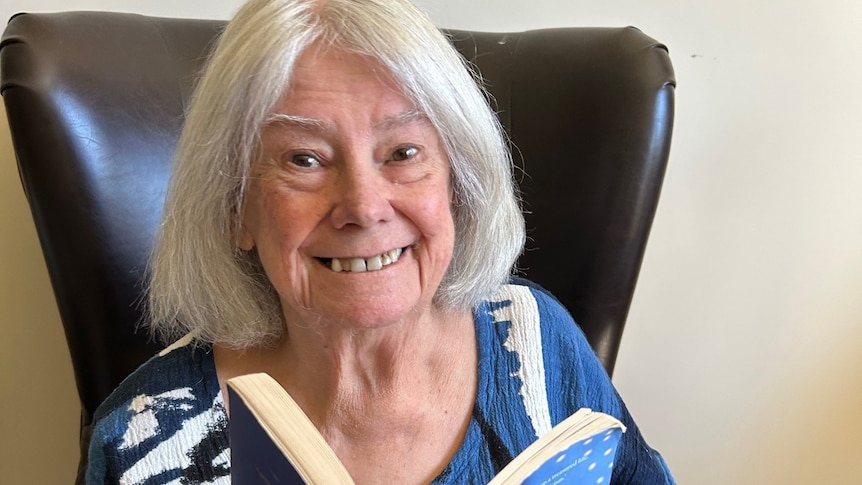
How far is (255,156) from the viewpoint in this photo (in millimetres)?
794

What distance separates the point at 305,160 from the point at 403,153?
0.11 meters

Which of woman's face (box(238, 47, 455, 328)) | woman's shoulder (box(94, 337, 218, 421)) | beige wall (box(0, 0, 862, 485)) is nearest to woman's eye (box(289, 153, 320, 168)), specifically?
woman's face (box(238, 47, 455, 328))

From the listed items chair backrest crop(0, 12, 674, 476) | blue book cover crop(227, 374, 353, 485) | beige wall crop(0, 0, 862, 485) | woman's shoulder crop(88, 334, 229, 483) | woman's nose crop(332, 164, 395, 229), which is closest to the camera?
blue book cover crop(227, 374, 353, 485)

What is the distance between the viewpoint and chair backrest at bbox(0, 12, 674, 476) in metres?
0.98

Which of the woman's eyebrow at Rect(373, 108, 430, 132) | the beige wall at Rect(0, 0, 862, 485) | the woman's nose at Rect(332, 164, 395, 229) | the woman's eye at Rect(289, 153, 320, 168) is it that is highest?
the woman's eyebrow at Rect(373, 108, 430, 132)

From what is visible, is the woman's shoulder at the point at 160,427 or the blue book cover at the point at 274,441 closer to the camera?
the blue book cover at the point at 274,441

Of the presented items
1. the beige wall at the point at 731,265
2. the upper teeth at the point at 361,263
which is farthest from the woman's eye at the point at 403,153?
the beige wall at the point at 731,265

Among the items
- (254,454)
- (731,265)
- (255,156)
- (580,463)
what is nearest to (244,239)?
(255,156)

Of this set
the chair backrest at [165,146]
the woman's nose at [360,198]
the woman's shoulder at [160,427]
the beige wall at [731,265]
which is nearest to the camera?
the woman's nose at [360,198]

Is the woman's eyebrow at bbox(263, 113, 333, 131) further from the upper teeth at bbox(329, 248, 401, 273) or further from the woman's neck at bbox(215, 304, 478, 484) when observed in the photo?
the woman's neck at bbox(215, 304, 478, 484)

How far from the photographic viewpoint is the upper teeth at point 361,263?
79 cm

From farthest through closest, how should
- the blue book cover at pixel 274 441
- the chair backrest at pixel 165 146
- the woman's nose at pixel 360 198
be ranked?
the chair backrest at pixel 165 146, the woman's nose at pixel 360 198, the blue book cover at pixel 274 441

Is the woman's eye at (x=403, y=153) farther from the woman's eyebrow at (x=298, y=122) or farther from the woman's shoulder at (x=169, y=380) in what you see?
the woman's shoulder at (x=169, y=380)

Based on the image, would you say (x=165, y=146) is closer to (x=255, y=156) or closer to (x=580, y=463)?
(x=255, y=156)
